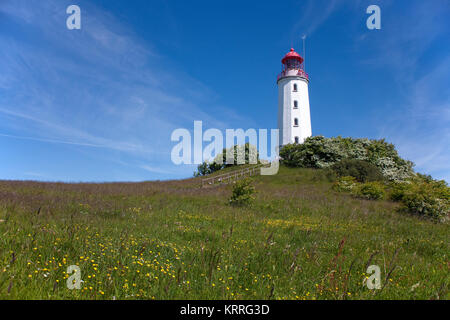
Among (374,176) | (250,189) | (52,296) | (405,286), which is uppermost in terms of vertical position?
(374,176)

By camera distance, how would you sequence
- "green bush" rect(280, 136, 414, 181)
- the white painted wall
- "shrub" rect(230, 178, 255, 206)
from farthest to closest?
the white painted wall → "green bush" rect(280, 136, 414, 181) → "shrub" rect(230, 178, 255, 206)

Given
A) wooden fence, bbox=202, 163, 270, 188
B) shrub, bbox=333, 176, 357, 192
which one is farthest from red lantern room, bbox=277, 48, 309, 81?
shrub, bbox=333, 176, 357, 192

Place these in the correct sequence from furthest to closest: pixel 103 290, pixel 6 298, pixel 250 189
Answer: pixel 250 189 → pixel 103 290 → pixel 6 298

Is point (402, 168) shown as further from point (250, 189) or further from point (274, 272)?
point (274, 272)

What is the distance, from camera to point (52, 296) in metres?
2.94

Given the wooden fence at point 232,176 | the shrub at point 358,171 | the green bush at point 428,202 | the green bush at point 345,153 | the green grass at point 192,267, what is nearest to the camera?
the green grass at point 192,267

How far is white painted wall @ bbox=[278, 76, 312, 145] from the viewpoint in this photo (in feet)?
147

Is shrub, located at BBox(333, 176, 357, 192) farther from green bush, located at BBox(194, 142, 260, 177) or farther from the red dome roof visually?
the red dome roof

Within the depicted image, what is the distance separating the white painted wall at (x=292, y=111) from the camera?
147ft

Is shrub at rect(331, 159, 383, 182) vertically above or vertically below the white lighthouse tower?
below

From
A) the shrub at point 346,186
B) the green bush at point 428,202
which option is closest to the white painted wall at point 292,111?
the shrub at point 346,186

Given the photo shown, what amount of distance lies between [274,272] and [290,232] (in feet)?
13.0

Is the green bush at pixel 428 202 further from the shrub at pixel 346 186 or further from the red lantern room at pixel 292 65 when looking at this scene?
the red lantern room at pixel 292 65
